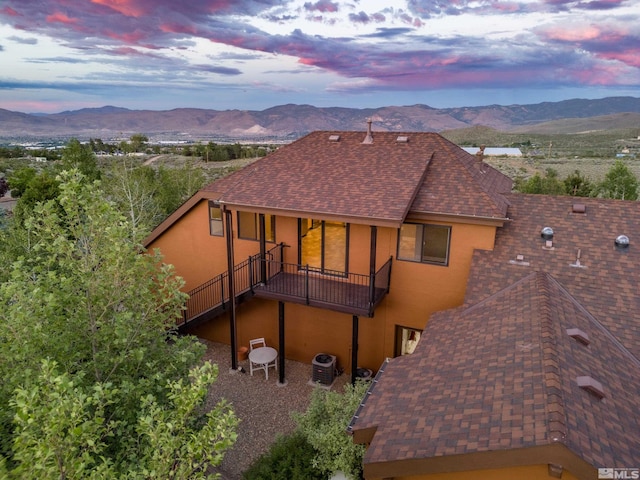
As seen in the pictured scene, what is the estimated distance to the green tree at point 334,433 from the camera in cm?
771

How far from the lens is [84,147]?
31.5 meters

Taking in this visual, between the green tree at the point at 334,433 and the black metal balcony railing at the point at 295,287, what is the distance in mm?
2843

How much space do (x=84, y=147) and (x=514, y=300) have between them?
33766 mm

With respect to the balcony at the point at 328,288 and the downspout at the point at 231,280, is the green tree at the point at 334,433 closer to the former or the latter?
the balcony at the point at 328,288

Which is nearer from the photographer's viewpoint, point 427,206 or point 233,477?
point 233,477

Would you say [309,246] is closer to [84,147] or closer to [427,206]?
[427,206]

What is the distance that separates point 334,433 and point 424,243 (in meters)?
6.14

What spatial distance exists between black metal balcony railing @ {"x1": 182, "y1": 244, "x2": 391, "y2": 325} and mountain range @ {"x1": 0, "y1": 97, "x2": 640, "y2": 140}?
343ft

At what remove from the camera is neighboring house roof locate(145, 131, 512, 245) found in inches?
432

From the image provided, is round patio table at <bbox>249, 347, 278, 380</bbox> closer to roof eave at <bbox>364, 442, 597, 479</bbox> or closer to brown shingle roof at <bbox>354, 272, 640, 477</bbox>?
brown shingle roof at <bbox>354, 272, 640, 477</bbox>

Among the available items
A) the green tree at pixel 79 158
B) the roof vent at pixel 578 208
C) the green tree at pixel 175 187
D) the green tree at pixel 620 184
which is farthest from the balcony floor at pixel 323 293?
the green tree at pixel 620 184

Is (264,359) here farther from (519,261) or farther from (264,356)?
(519,261)

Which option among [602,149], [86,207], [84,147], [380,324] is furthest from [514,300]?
[602,149]

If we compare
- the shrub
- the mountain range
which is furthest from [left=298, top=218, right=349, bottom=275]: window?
the mountain range
